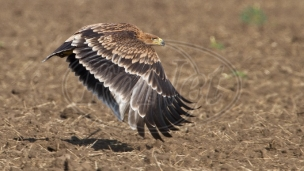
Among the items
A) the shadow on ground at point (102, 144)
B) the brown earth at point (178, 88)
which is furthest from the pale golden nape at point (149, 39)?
the shadow on ground at point (102, 144)

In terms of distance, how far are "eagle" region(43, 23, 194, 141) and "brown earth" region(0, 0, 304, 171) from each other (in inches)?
16.7

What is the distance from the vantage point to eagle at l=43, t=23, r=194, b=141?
6250 mm

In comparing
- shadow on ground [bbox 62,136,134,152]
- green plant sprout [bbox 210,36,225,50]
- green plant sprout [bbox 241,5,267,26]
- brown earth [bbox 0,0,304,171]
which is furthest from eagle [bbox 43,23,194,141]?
green plant sprout [bbox 241,5,267,26]

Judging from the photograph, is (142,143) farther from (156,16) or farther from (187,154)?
(156,16)

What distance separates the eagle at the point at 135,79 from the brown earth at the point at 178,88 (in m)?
0.43

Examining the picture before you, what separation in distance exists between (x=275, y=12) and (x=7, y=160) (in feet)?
45.0

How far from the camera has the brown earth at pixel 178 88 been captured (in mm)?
6445

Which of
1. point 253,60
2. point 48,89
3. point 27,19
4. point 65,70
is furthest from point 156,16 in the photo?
point 48,89

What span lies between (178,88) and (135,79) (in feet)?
13.3

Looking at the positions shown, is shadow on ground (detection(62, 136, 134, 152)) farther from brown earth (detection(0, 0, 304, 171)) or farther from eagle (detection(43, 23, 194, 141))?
eagle (detection(43, 23, 194, 141))

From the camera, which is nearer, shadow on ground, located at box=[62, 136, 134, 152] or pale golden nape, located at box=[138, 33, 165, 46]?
shadow on ground, located at box=[62, 136, 134, 152]

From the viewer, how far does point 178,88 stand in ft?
34.0

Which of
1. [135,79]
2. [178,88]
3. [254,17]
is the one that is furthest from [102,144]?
Answer: [254,17]

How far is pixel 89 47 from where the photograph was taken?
6648 mm
